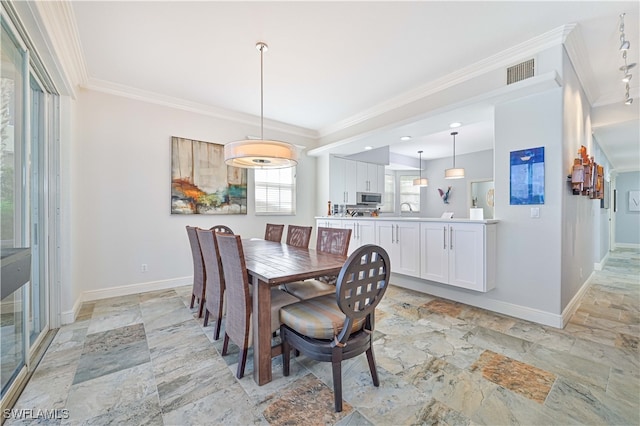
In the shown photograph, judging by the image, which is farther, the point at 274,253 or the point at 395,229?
the point at 395,229

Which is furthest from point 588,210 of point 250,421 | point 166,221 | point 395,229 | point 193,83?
point 166,221

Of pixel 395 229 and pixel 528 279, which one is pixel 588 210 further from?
pixel 395 229

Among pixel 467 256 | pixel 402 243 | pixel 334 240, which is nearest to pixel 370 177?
pixel 402 243

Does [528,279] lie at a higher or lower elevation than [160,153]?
lower

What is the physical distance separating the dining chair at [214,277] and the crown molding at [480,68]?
3.24 m

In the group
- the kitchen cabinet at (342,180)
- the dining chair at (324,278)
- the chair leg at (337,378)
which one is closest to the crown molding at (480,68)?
the kitchen cabinet at (342,180)

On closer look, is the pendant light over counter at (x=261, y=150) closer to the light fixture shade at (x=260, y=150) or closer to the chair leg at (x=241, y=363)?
the light fixture shade at (x=260, y=150)

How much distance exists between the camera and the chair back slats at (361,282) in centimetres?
147

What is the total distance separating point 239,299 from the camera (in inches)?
77.1

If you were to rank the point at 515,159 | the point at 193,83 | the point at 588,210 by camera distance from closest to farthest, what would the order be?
the point at 515,159, the point at 193,83, the point at 588,210

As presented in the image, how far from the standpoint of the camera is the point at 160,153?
156 inches

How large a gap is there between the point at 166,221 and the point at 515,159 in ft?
15.1

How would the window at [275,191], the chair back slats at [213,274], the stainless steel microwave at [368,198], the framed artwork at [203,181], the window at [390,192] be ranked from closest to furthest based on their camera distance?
1. the chair back slats at [213,274]
2. the framed artwork at [203,181]
3. the window at [275,191]
4. the stainless steel microwave at [368,198]
5. the window at [390,192]

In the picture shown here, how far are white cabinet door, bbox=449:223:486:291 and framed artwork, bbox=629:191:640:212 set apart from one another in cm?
975
